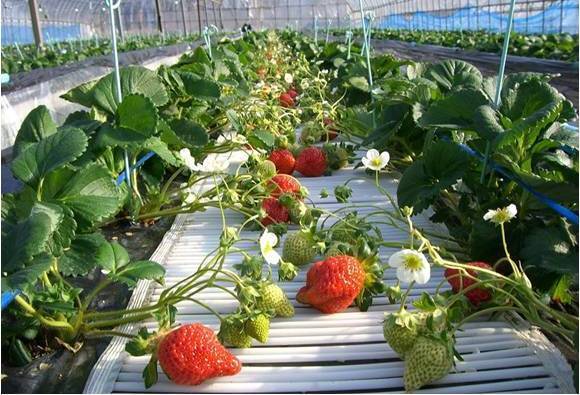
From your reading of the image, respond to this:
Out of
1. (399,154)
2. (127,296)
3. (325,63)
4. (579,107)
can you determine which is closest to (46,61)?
(325,63)

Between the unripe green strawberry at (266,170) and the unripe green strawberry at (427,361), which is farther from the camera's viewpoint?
the unripe green strawberry at (266,170)

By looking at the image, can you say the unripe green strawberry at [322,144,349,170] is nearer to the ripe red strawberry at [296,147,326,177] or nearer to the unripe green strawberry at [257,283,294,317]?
the ripe red strawberry at [296,147,326,177]

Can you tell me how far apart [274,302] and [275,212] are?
57cm

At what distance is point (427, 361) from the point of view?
1.01m

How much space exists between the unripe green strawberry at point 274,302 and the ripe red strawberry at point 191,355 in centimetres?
17

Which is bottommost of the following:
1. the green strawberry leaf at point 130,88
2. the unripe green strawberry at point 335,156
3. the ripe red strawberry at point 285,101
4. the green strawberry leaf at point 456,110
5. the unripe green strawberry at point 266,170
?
the unripe green strawberry at point 335,156

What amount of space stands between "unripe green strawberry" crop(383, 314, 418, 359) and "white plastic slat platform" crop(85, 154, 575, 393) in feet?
Result: 0.17

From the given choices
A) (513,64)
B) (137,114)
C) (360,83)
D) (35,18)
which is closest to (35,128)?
(137,114)

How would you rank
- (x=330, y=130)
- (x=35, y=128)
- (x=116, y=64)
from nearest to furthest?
(x=35, y=128), (x=116, y=64), (x=330, y=130)

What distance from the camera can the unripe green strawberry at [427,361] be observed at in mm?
1006

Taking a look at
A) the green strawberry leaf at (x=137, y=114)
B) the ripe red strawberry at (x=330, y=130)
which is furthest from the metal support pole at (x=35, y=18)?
the green strawberry leaf at (x=137, y=114)

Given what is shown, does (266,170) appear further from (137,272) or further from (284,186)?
(137,272)

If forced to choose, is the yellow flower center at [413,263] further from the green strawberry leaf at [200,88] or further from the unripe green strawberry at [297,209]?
the green strawberry leaf at [200,88]

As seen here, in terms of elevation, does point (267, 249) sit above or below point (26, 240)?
below
